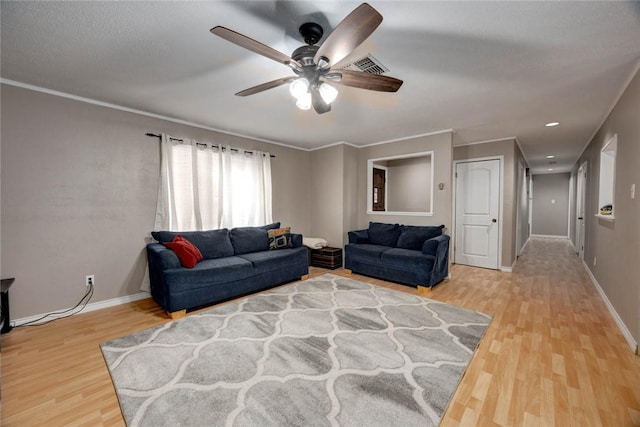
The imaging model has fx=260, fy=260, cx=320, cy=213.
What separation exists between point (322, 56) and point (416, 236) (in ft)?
11.1

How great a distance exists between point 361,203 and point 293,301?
2879 millimetres

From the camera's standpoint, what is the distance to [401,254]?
3977mm

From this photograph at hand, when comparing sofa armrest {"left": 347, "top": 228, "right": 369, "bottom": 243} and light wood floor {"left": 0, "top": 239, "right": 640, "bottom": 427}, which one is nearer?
light wood floor {"left": 0, "top": 239, "right": 640, "bottom": 427}

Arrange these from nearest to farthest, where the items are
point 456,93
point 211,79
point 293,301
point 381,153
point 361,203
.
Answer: point 211,79 < point 456,93 < point 293,301 < point 381,153 < point 361,203

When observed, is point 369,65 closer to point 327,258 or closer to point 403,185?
point 327,258

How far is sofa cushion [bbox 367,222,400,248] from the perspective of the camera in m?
4.64

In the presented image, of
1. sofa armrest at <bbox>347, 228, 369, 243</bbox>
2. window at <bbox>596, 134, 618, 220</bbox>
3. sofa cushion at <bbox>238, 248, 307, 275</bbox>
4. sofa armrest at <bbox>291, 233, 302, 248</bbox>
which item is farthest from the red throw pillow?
window at <bbox>596, 134, 618, 220</bbox>

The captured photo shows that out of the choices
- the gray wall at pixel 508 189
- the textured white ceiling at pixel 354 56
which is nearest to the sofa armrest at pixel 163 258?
the textured white ceiling at pixel 354 56

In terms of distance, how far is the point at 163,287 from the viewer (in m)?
2.91

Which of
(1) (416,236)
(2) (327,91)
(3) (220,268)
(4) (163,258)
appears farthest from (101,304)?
(1) (416,236)

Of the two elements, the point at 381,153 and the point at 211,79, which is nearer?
the point at 211,79

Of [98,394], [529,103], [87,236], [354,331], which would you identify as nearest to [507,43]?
[529,103]

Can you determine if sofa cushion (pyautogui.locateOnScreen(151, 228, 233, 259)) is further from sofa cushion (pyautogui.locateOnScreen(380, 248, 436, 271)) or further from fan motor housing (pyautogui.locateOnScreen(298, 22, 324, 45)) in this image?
fan motor housing (pyautogui.locateOnScreen(298, 22, 324, 45))

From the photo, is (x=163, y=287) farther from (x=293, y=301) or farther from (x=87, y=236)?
(x=293, y=301)
